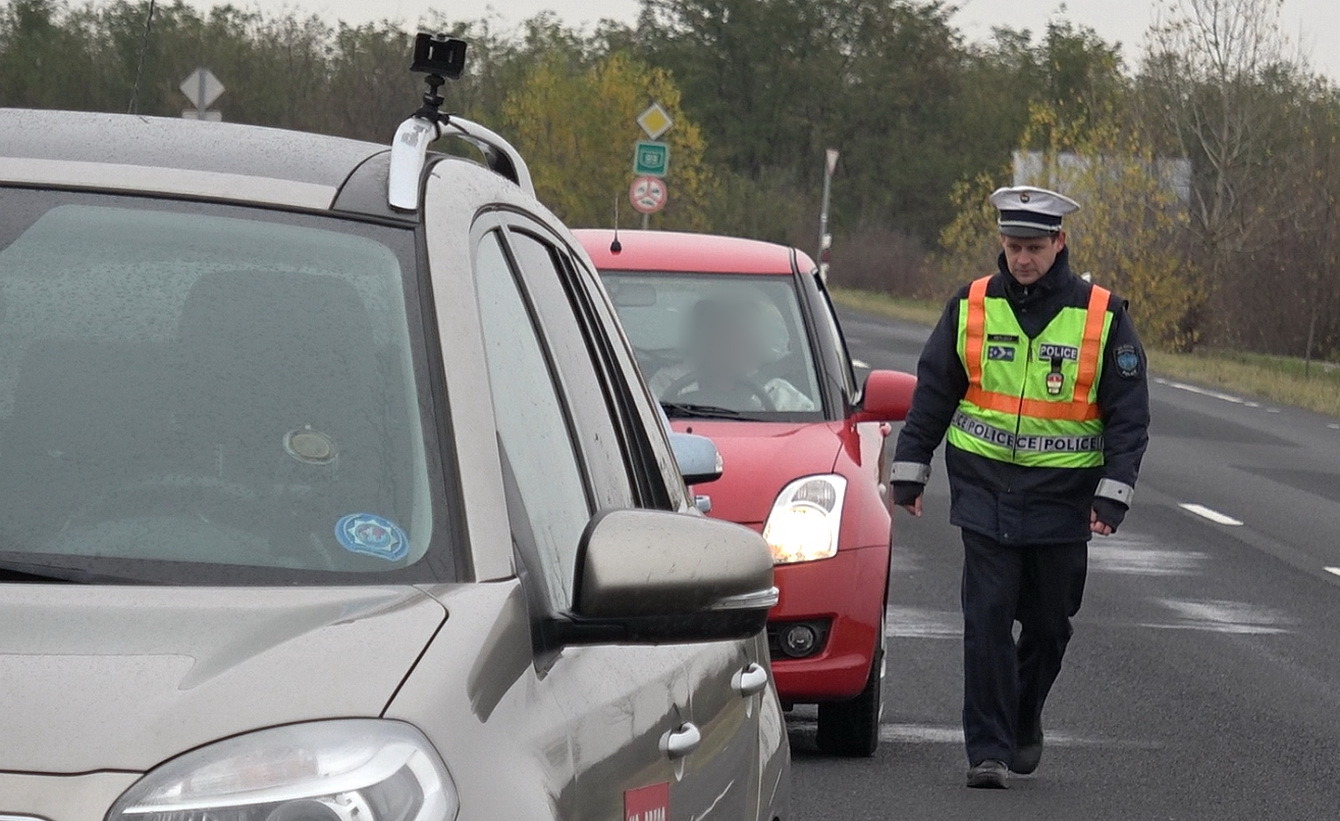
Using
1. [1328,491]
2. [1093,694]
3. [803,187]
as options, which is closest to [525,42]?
[803,187]

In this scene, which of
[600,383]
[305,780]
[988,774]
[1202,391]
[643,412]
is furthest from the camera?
[1202,391]

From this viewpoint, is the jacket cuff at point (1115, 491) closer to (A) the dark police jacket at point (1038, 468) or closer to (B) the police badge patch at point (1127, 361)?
(A) the dark police jacket at point (1038, 468)

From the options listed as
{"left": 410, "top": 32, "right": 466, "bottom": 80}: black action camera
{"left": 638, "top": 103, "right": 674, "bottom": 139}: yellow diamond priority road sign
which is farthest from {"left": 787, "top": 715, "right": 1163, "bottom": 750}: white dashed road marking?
{"left": 638, "top": 103, "right": 674, "bottom": 139}: yellow diamond priority road sign

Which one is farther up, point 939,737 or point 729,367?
A: point 729,367

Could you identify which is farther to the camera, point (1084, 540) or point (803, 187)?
point (803, 187)

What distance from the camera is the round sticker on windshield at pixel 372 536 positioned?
8.72 feet

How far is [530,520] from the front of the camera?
299 centimetres

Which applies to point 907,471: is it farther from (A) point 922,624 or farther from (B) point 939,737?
(A) point 922,624

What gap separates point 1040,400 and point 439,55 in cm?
447

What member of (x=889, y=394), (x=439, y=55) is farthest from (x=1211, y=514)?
(x=439, y=55)

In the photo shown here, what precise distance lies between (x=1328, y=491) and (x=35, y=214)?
17.2 m

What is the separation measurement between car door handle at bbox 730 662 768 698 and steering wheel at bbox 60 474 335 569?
1.02 metres

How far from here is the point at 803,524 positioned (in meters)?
7.62

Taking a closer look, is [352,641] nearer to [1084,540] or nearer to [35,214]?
[35,214]
